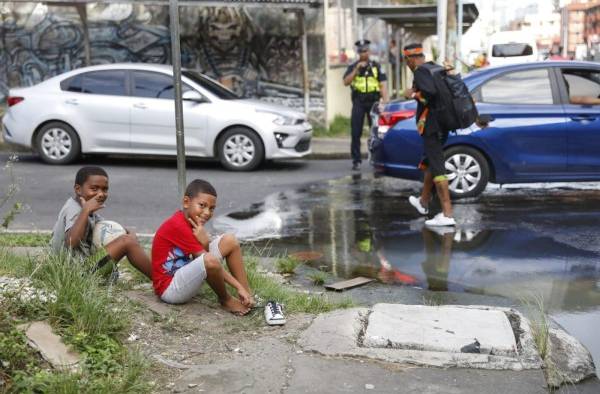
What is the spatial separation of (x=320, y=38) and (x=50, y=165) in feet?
21.8

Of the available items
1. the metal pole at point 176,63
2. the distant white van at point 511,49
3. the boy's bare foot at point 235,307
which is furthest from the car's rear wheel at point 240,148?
the distant white van at point 511,49

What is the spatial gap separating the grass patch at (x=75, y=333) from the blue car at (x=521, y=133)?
5.43 m

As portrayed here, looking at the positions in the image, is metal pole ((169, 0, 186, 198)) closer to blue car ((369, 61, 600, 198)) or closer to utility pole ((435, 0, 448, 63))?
blue car ((369, 61, 600, 198))

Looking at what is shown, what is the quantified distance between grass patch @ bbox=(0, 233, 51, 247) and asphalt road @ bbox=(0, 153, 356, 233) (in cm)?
84

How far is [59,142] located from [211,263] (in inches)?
335

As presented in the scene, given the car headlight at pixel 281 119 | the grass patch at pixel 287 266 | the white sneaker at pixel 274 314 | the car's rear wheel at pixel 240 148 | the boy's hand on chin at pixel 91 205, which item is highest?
the car headlight at pixel 281 119

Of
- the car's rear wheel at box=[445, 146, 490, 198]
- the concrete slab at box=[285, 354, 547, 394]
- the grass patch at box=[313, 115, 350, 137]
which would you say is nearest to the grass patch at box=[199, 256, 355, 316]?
the concrete slab at box=[285, 354, 547, 394]

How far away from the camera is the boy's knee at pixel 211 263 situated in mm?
4891

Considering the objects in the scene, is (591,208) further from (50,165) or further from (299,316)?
(50,165)

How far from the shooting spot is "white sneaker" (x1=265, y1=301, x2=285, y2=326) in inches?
195

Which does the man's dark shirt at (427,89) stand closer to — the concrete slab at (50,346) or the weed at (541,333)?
the weed at (541,333)

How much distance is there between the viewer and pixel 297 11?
1680 centimetres

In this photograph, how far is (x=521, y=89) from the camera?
9711 mm

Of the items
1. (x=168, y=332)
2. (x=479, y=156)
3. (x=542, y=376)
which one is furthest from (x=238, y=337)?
(x=479, y=156)
